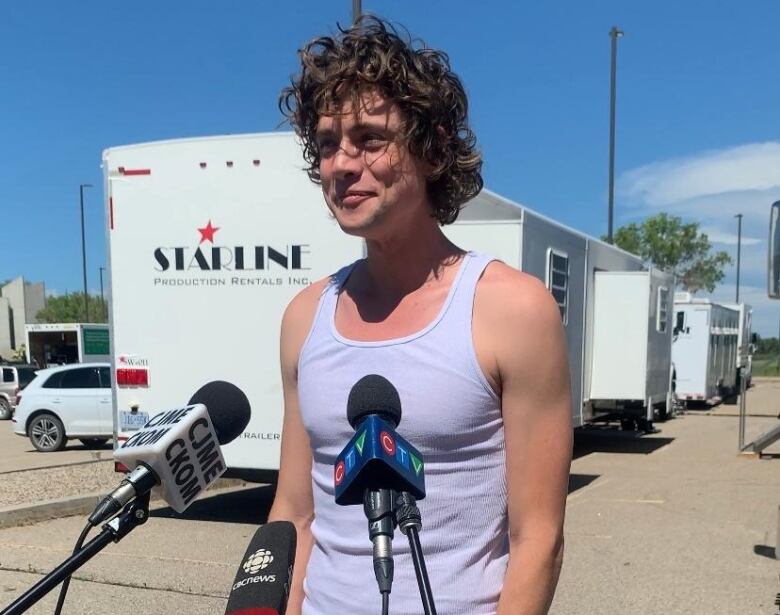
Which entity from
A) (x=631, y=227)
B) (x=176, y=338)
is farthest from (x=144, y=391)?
(x=631, y=227)

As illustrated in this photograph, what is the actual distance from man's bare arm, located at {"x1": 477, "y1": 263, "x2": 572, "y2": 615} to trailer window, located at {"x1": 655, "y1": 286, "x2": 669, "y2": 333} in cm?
1160

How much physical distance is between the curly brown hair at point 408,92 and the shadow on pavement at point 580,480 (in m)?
8.51

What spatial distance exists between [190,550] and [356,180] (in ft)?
18.8

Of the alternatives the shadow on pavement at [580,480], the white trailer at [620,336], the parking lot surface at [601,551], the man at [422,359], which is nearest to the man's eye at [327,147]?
the man at [422,359]

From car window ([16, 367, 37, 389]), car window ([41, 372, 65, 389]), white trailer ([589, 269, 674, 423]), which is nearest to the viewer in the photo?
white trailer ([589, 269, 674, 423])

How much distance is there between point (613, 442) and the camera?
14.6m

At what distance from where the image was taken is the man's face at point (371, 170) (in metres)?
1.61

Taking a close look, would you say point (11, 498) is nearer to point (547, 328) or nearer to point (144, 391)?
point (144, 391)

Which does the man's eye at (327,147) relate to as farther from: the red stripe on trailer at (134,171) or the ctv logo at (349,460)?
the red stripe on trailer at (134,171)

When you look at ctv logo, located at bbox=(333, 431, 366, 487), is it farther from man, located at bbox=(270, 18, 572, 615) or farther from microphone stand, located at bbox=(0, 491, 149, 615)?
microphone stand, located at bbox=(0, 491, 149, 615)

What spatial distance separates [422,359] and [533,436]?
0.24 metres

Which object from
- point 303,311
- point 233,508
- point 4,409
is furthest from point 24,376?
point 303,311

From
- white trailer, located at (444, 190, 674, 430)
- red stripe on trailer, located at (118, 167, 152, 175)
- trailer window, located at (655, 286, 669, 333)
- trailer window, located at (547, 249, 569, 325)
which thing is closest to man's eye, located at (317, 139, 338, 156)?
red stripe on trailer, located at (118, 167, 152, 175)

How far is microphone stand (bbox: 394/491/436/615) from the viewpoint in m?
1.04
